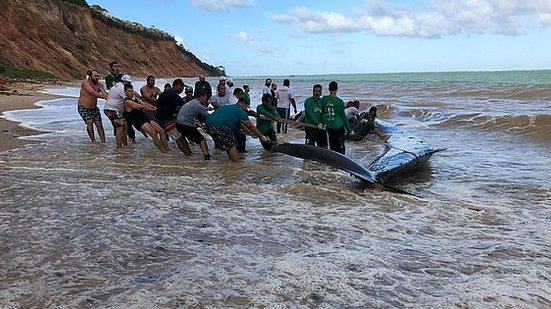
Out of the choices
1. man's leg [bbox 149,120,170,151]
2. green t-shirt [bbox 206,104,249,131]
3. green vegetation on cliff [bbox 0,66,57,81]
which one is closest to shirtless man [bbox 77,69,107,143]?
man's leg [bbox 149,120,170,151]

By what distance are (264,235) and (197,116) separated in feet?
17.0

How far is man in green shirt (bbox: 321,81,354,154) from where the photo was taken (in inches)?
363

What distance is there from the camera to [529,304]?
11.3 feet

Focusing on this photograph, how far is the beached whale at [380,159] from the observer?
710cm

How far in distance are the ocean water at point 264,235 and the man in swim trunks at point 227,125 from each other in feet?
1.12

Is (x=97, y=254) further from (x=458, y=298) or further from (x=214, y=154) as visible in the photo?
(x=214, y=154)

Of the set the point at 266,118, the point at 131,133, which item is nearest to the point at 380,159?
the point at 266,118

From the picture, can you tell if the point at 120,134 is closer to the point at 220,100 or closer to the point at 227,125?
the point at 220,100

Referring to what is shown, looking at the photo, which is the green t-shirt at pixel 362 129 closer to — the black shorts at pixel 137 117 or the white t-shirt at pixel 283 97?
the white t-shirt at pixel 283 97

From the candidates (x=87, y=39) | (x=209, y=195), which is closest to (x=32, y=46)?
(x=87, y=39)

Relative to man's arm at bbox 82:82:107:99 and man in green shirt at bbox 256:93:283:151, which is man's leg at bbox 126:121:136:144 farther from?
man in green shirt at bbox 256:93:283:151

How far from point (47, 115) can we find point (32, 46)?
32434 mm

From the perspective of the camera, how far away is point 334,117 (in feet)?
30.7

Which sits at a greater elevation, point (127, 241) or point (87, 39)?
point (87, 39)
